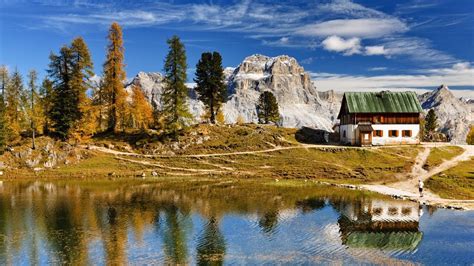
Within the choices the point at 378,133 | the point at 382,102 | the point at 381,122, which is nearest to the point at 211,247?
the point at 378,133

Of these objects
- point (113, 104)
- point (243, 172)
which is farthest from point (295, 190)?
point (113, 104)

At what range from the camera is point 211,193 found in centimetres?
Answer: 5391

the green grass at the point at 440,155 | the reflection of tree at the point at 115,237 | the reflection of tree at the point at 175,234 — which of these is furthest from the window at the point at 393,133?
the reflection of tree at the point at 115,237

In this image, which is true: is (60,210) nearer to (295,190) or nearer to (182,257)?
(182,257)

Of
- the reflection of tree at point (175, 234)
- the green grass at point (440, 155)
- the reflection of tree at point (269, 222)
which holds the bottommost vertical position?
the reflection of tree at point (269, 222)

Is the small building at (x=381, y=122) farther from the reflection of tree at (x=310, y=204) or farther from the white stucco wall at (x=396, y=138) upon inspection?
the reflection of tree at (x=310, y=204)

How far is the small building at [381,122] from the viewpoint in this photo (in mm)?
82375

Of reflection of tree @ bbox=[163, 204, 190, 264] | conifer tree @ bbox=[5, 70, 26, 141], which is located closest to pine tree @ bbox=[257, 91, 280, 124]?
conifer tree @ bbox=[5, 70, 26, 141]

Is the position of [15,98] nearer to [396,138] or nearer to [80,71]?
[80,71]

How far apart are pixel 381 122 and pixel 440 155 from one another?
12628 millimetres

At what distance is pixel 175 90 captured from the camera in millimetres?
81375

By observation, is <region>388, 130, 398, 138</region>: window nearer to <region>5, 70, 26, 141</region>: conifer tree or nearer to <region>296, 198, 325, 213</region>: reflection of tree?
<region>296, 198, 325, 213</region>: reflection of tree

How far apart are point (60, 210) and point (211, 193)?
18562 millimetres

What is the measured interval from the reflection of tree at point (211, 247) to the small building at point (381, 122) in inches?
2083
